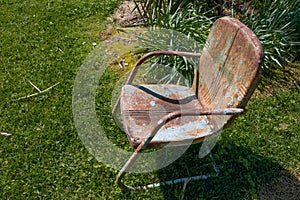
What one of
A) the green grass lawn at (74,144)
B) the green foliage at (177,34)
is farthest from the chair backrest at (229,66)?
the green foliage at (177,34)

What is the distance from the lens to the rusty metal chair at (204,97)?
2234 mm

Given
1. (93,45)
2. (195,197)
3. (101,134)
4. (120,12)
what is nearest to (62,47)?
(93,45)

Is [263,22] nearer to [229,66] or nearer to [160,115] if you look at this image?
[229,66]

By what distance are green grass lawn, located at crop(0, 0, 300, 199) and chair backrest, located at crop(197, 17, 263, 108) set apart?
64cm

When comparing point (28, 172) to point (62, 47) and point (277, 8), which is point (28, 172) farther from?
point (277, 8)

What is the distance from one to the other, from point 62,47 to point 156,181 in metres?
2.07

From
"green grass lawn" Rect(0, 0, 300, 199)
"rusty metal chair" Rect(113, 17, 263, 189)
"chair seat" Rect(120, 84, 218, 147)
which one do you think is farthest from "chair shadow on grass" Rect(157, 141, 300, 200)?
"chair seat" Rect(120, 84, 218, 147)

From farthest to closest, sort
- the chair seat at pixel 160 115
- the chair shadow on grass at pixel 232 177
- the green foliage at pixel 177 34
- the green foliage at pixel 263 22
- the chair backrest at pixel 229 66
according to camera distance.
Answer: the green foliage at pixel 263 22 < the green foliage at pixel 177 34 < the chair shadow on grass at pixel 232 177 < the chair seat at pixel 160 115 < the chair backrest at pixel 229 66

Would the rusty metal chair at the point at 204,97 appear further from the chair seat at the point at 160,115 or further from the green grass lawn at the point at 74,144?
the green grass lawn at the point at 74,144

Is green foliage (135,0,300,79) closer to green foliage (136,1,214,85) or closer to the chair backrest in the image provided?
green foliage (136,1,214,85)

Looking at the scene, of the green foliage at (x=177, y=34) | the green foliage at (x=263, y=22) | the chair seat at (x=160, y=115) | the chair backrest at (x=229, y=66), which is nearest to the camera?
the chair backrest at (x=229, y=66)

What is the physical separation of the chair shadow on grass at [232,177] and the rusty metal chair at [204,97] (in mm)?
121

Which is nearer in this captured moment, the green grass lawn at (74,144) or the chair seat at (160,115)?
the chair seat at (160,115)

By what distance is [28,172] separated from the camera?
9.43ft
